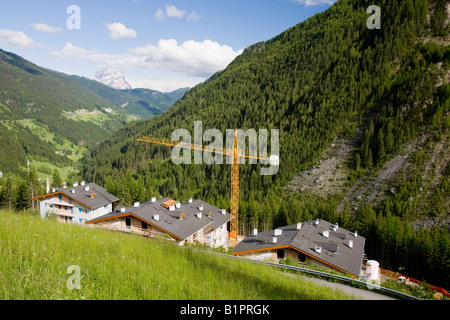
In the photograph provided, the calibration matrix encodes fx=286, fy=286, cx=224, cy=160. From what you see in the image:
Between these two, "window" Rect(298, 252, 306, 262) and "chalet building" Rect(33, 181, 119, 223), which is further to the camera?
"chalet building" Rect(33, 181, 119, 223)

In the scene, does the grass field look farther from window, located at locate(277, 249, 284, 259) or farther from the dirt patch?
the dirt patch

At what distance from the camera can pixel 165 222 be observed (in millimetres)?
37906

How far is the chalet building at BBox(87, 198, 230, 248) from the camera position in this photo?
36.6 meters

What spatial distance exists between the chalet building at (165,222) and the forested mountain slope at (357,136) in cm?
2835

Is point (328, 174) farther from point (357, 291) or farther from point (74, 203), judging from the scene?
point (357, 291)

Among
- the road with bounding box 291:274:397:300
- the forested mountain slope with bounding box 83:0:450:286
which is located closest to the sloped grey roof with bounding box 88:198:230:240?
the road with bounding box 291:274:397:300

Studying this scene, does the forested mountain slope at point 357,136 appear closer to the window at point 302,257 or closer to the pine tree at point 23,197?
the pine tree at point 23,197

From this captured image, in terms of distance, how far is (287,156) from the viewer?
114375mm

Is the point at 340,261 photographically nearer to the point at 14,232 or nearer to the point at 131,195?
the point at 14,232

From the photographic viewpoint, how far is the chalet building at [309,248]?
32.5 meters

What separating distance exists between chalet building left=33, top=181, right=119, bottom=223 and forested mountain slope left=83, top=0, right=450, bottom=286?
59.6 ft

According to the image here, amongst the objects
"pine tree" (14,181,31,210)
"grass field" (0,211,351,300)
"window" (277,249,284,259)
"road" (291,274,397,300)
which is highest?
"grass field" (0,211,351,300)

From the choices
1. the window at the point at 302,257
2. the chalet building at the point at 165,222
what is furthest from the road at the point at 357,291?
the chalet building at the point at 165,222
